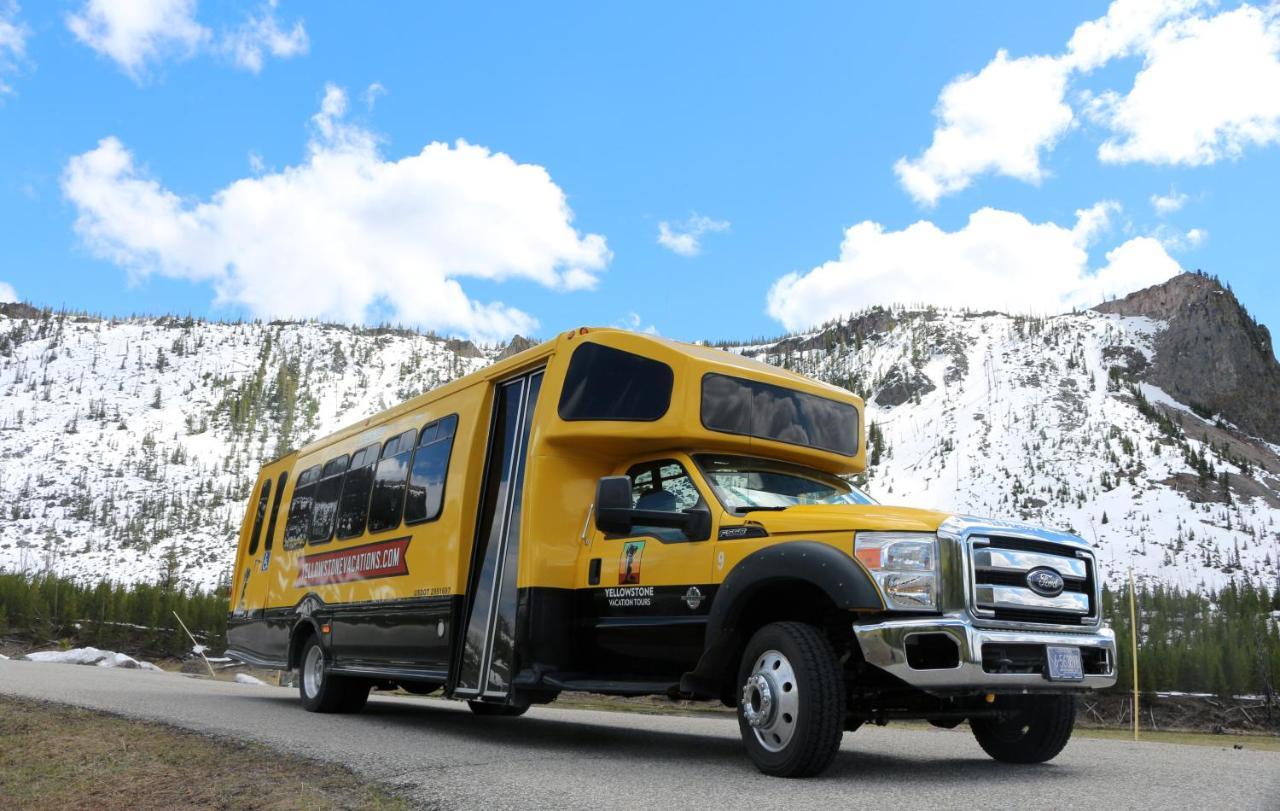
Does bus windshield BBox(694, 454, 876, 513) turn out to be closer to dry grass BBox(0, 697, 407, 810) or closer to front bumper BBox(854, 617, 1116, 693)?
front bumper BBox(854, 617, 1116, 693)

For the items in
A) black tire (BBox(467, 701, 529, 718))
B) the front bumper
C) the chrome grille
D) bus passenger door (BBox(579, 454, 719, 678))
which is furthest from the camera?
black tire (BBox(467, 701, 529, 718))

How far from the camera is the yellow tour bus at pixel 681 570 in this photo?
6.04 meters

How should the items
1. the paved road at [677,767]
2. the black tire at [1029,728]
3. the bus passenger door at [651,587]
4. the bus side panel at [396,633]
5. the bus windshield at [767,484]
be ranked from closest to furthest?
the paved road at [677,767] < the black tire at [1029,728] < the bus passenger door at [651,587] < the bus windshield at [767,484] < the bus side panel at [396,633]

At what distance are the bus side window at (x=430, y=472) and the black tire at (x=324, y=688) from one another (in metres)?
2.28

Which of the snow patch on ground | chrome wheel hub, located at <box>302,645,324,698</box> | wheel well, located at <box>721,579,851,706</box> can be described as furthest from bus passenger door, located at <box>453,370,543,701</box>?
the snow patch on ground

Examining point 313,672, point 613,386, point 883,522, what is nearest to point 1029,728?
point 883,522

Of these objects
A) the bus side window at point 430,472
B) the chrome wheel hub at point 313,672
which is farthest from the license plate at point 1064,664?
the chrome wheel hub at point 313,672

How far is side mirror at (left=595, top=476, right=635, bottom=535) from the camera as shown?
712 centimetres

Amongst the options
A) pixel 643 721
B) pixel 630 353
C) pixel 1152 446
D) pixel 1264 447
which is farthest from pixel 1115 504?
pixel 630 353

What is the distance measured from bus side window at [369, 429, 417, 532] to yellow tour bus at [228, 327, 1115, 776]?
0.03 metres

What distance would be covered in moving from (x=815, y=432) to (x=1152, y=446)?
66.8 metres

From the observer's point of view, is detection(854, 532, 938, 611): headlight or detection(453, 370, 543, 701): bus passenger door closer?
detection(854, 532, 938, 611): headlight

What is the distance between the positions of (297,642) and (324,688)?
114 cm

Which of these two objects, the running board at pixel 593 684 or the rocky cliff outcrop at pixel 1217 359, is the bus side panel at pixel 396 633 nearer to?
the running board at pixel 593 684
